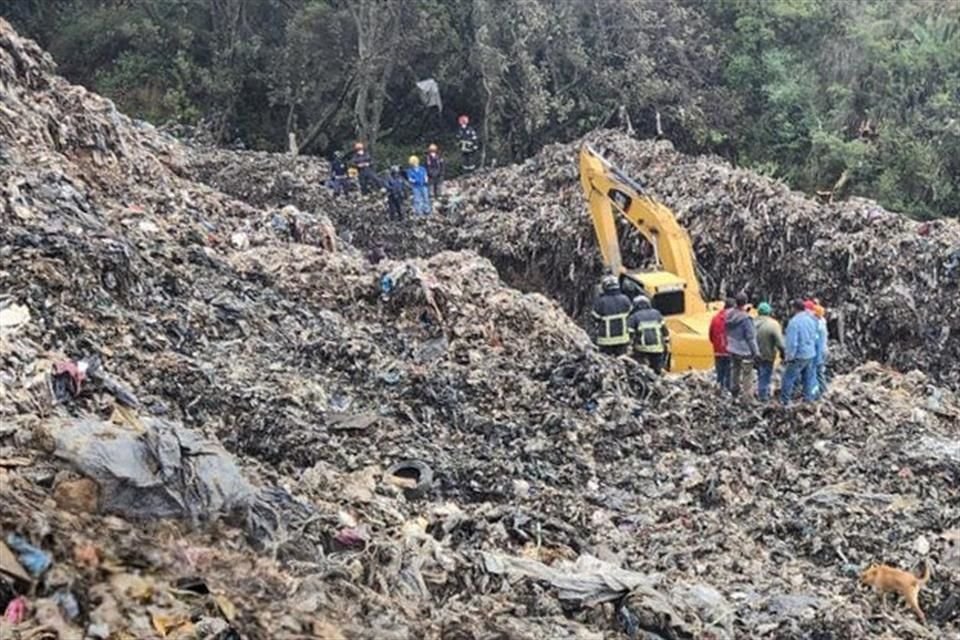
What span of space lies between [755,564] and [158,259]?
593 cm

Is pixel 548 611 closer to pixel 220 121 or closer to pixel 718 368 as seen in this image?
pixel 718 368

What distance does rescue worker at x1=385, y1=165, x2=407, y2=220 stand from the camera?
1563 centimetres

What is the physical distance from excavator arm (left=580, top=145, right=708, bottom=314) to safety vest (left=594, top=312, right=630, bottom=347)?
1396 millimetres

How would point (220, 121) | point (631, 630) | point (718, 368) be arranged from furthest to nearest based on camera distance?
point (220, 121) < point (718, 368) < point (631, 630)

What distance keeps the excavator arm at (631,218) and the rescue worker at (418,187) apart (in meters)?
3.57

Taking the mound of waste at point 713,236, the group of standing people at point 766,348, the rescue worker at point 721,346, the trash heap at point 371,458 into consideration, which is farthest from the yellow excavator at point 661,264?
the mound of waste at point 713,236

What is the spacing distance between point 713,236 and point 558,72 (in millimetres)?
7180

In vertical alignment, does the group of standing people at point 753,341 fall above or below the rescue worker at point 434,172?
below

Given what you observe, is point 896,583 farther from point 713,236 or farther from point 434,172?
point 434,172

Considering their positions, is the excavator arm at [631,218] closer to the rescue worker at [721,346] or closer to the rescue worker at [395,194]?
the rescue worker at [721,346]

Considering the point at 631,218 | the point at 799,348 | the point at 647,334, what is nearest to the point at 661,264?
the point at 631,218

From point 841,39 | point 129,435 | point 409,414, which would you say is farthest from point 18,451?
point 841,39

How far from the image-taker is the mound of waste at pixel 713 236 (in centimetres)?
1270

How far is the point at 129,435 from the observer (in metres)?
5.61
